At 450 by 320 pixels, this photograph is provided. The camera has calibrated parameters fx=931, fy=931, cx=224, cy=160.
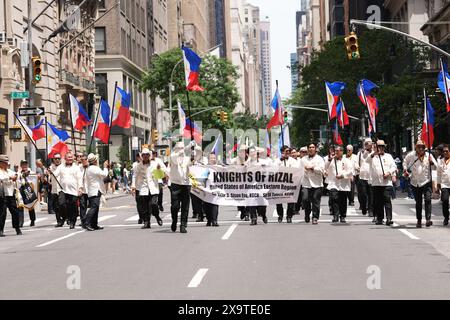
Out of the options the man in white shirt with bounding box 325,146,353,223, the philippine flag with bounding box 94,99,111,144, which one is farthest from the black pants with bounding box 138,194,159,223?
the philippine flag with bounding box 94,99,111,144

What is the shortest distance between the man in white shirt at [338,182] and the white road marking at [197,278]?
9601 mm

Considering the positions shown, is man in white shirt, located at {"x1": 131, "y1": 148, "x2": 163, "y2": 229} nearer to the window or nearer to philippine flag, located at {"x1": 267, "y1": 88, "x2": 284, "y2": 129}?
philippine flag, located at {"x1": 267, "y1": 88, "x2": 284, "y2": 129}

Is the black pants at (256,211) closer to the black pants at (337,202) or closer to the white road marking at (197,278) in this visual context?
the black pants at (337,202)

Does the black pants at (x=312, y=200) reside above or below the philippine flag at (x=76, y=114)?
below

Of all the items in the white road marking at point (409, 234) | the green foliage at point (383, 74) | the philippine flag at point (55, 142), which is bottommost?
the white road marking at point (409, 234)

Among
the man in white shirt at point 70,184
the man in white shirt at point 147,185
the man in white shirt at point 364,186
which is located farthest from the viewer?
the man in white shirt at point 364,186

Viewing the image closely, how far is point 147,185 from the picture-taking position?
71.3ft

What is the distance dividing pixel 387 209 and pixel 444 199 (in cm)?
126

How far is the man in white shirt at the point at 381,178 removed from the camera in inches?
806

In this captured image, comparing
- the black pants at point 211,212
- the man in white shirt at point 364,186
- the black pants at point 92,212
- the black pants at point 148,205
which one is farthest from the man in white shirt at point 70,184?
the man in white shirt at point 364,186

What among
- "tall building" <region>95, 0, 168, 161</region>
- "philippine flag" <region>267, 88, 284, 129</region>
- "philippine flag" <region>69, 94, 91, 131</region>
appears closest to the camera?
"philippine flag" <region>69, 94, 91, 131</region>

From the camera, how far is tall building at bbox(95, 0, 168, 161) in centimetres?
7006

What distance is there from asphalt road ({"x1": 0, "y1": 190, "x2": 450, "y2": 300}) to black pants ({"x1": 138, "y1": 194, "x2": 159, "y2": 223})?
1.31 ft
